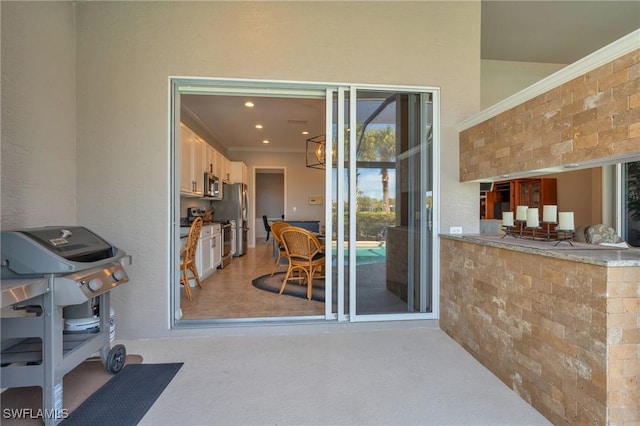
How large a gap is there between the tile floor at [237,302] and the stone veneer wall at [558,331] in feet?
5.26

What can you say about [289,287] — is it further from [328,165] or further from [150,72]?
[150,72]

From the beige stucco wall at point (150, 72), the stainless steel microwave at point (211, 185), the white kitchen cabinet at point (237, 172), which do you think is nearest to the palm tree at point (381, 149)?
the beige stucco wall at point (150, 72)

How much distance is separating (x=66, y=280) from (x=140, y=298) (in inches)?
45.8

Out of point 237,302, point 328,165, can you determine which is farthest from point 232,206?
point 328,165

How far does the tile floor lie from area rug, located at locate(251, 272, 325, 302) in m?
0.12

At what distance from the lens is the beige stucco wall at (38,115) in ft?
6.43

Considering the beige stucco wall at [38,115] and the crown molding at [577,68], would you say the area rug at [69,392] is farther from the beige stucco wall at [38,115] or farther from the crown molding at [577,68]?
the crown molding at [577,68]

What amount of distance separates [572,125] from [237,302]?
11.1 ft

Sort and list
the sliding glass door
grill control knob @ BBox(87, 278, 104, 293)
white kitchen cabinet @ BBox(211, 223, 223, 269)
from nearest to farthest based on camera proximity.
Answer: grill control knob @ BBox(87, 278, 104, 293)
the sliding glass door
white kitchen cabinet @ BBox(211, 223, 223, 269)

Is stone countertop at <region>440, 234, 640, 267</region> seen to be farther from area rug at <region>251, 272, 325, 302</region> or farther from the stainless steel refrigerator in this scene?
the stainless steel refrigerator

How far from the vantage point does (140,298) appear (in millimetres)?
2646

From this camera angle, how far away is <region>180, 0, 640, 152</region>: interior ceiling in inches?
125

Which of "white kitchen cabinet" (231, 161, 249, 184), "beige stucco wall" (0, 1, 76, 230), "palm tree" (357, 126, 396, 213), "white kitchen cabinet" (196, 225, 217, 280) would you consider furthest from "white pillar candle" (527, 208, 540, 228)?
"white kitchen cabinet" (231, 161, 249, 184)

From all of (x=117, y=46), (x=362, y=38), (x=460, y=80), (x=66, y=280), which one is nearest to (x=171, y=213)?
(x=66, y=280)
